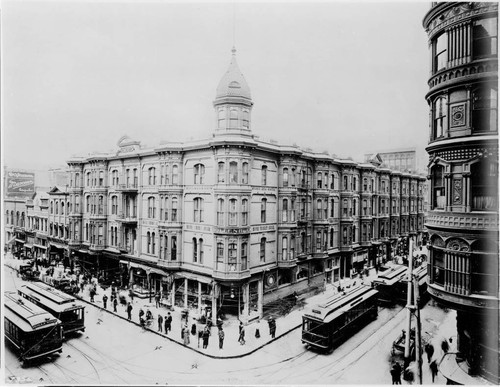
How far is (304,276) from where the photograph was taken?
28047 millimetres

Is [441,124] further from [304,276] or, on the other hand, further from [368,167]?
[368,167]

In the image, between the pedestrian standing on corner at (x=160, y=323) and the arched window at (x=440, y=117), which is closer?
the arched window at (x=440, y=117)

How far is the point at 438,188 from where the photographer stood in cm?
1350

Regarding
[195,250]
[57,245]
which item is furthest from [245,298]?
[57,245]

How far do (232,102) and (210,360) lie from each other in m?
15.3

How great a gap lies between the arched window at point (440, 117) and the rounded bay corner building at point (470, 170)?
0.04 meters

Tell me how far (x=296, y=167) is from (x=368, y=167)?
1326 centimetres

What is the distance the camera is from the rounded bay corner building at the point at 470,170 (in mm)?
11750

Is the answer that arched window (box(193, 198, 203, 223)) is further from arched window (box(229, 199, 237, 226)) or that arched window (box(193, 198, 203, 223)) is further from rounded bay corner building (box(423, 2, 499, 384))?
rounded bay corner building (box(423, 2, 499, 384))

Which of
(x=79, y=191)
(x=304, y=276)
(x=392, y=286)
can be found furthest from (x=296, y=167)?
(x=79, y=191)

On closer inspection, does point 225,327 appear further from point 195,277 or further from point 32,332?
point 32,332

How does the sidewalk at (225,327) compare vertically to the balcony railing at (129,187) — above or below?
below

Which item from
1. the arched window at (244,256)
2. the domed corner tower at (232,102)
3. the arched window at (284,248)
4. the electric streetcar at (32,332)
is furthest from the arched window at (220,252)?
the electric streetcar at (32,332)

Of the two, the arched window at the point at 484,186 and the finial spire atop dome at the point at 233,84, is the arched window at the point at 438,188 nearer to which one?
the arched window at the point at 484,186
